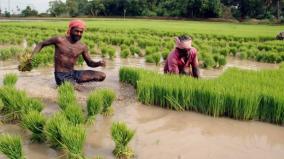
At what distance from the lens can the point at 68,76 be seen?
615cm

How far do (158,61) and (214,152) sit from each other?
18.8 feet

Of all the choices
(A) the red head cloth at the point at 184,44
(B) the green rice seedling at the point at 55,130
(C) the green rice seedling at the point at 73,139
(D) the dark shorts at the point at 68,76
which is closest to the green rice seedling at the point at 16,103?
(B) the green rice seedling at the point at 55,130

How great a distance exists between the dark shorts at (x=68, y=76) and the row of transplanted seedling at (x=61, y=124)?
3.39 feet

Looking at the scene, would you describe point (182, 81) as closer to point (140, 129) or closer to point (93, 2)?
point (140, 129)

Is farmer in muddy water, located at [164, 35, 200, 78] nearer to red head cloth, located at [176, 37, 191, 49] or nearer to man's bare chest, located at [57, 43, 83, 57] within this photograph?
red head cloth, located at [176, 37, 191, 49]

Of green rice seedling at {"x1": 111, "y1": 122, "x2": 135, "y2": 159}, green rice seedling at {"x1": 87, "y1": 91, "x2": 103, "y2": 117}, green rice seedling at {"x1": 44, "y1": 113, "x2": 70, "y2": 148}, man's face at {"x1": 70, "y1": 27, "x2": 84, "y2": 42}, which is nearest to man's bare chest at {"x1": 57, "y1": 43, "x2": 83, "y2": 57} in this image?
man's face at {"x1": 70, "y1": 27, "x2": 84, "y2": 42}

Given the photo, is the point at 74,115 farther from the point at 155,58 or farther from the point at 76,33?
the point at 155,58

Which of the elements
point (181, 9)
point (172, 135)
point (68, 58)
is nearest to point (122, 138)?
point (172, 135)

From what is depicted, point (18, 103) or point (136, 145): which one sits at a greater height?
point (18, 103)

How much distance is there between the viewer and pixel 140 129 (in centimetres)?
431

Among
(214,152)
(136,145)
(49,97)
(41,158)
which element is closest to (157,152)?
(136,145)

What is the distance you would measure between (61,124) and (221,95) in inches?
88.7

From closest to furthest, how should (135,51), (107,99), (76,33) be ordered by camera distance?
1. (107,99)
2. (76,33)
3. (135,51)

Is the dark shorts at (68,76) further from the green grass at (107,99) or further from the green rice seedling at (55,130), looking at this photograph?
the green rice seedling at (55,130)
